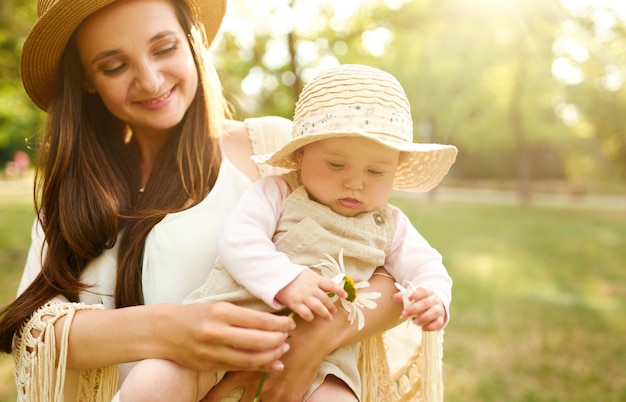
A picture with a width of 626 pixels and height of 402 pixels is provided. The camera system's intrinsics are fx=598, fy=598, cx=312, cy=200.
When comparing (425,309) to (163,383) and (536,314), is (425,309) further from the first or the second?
(536,314)

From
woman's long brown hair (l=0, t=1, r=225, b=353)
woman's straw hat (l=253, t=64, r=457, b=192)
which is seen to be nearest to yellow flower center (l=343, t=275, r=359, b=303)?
woman's straw hat (l=253, t=64, r=457, b=192)

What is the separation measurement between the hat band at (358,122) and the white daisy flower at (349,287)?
35 centimetres

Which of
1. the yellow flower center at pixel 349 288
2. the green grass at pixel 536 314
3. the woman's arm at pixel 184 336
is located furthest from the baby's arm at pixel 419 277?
the green grass at pixel 536 314

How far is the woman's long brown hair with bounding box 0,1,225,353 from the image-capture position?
1.97 meters

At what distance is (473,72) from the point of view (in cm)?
2248

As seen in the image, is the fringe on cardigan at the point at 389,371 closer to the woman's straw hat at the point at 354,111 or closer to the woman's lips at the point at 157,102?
the woman's straw hat at the point at 354,111

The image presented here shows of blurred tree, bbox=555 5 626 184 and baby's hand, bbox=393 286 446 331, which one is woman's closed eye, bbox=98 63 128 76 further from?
blurred tree, bbox=555 5 626 184

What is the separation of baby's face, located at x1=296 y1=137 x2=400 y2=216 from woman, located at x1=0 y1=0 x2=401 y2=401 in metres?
0.28

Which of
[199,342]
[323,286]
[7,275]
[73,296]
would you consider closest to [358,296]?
[323,286]

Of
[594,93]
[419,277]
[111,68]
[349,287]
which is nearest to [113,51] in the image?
[111,68]

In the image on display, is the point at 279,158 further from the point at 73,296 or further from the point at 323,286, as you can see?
the point at 73,296

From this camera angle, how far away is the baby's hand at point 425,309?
1.61 m

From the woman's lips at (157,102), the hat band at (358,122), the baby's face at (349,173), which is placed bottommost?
the baby's face at (349,173)

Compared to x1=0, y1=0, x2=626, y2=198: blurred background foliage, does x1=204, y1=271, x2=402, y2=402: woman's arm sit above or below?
below
